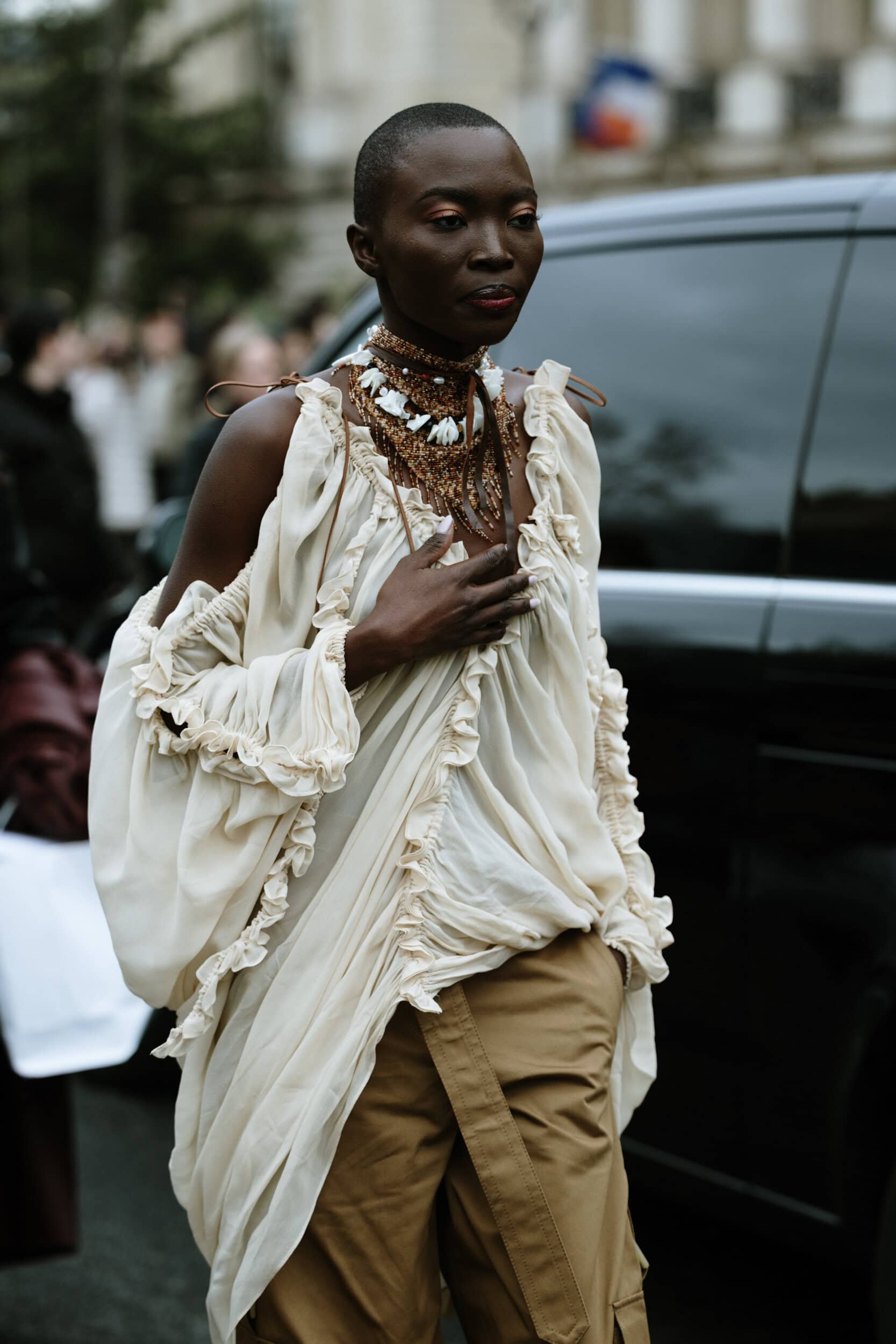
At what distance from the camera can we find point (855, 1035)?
8.89 ft

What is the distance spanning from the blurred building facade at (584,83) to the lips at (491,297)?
20259 millimetres

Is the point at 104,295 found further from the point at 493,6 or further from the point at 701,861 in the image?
the point at 701,861

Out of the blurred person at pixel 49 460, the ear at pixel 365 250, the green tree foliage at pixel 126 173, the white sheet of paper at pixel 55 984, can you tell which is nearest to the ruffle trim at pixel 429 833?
the ear at pixel 365 250

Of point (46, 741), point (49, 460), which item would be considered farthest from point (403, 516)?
point (49, 460)

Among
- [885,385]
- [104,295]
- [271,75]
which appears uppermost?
[885,385]

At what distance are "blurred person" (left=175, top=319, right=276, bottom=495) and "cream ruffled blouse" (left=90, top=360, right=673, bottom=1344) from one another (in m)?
3.67

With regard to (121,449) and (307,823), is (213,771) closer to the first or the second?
(307,823)

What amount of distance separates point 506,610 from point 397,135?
598mm

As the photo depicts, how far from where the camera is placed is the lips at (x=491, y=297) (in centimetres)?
202

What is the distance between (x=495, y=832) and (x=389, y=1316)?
24.5 inches

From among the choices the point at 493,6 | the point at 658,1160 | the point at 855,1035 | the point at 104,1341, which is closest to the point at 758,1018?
the point at 855,1035

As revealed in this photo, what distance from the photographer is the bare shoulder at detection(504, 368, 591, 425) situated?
2291 millimetres

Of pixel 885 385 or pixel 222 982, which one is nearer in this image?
pixel 222 982

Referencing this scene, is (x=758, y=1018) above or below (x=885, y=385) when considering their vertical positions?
below
